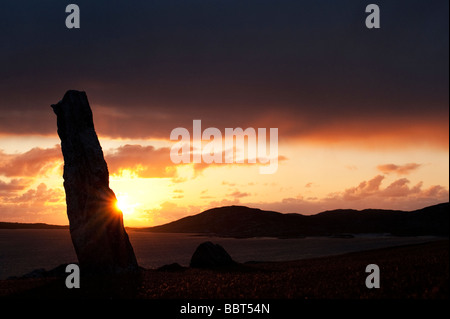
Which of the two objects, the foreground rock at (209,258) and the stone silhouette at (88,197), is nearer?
the stone silhouette at (88,197)

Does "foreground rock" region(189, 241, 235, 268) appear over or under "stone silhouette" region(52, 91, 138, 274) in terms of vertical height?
under

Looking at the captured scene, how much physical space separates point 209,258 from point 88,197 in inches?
755

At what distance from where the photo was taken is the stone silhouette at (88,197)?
29953 mm

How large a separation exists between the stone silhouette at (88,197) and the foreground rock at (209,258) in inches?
548

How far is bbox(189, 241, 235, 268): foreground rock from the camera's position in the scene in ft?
147

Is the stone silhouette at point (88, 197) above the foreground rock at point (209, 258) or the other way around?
above

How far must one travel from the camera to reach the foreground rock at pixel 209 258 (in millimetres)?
44750

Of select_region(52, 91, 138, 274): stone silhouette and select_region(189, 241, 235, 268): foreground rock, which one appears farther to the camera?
select_region(189, 241, 235, 268): foreground rock

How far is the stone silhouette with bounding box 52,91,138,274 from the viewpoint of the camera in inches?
1179

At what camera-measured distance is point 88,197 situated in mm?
30344

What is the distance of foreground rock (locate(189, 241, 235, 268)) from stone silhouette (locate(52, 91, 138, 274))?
13.9 m
